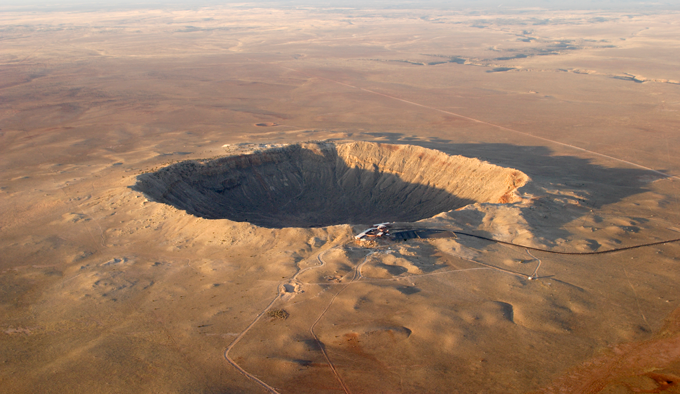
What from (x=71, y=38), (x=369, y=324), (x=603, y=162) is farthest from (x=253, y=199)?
(x=71, y=38)

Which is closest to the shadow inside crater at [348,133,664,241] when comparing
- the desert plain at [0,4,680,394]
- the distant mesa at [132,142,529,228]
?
the desert plain at [0,4,680,394]

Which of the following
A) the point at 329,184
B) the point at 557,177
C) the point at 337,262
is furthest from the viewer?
the point at 329,184

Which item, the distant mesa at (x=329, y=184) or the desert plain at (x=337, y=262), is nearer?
the desert plain at (x=337, y=262)

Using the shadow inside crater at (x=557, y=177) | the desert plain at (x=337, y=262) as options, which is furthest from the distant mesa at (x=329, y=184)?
the shadow inside crater at (x=557, y=177)

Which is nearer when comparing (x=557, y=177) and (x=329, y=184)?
(x=557, y=177)

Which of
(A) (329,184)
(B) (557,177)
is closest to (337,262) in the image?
(A) (329,184)

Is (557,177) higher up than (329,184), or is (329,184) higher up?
(557,177)

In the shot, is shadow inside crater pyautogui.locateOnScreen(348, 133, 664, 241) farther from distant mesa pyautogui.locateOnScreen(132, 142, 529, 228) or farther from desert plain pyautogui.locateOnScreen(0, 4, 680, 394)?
distant mesa pyautogui.locateOnScreen(132, 142, 529, 228)

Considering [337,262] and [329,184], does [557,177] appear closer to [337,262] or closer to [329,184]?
[329,184]

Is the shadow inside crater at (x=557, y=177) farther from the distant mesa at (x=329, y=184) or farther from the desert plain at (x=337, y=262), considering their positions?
the distant mesa at (x=329, y=184)
